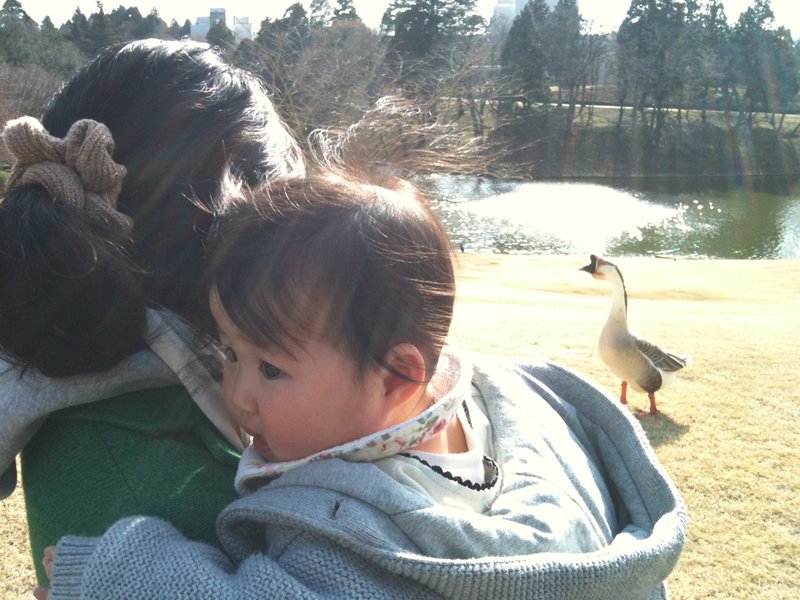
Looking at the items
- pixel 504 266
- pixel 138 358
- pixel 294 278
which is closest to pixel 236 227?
pixel 294 278

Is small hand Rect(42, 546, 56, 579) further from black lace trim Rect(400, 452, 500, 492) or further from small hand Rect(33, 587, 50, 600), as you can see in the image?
black lace trim Rect(400, 452, 500, 492)

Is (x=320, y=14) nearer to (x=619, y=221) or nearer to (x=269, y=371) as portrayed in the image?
(x=619, y=221)

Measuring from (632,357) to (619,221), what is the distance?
20.2 metres

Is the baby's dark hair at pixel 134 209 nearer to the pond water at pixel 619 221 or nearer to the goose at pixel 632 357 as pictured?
the goose at pixel 632 357

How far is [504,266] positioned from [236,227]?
14687 millimetres

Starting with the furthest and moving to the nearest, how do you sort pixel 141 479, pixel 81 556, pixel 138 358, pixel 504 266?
1. pixel 504 266
2. pixel 138 358
3. pixel 141 479
4. pixel 81 556

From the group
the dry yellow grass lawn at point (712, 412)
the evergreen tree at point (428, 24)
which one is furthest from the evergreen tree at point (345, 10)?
the dry yellow grass lawn at point (712, 412)

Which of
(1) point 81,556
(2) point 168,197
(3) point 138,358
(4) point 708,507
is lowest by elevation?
(4) point 708,507

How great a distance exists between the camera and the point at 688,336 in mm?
7422

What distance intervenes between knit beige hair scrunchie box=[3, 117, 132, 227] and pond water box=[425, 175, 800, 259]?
638 inches

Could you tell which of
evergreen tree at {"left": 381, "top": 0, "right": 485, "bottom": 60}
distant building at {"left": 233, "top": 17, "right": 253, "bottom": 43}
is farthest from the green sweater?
evergreen tree at {"left": 381, "top": 0, "right": 485, "bottom": 60}

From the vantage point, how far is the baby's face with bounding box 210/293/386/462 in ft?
3.62

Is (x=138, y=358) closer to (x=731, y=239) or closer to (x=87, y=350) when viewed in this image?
(x=87, y=350)

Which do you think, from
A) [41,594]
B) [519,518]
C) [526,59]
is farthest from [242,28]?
[519,518]
